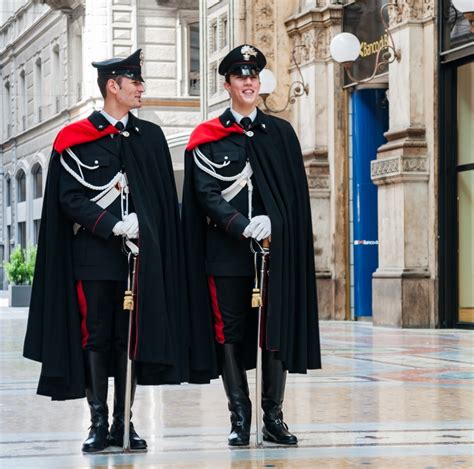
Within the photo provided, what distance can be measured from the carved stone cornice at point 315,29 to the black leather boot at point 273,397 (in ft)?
49.5

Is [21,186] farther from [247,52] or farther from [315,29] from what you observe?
[247,52]

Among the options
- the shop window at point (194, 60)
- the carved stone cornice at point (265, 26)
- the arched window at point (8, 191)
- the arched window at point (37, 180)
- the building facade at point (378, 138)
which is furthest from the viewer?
the arched window at point (8, 191)

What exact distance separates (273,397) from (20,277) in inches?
979

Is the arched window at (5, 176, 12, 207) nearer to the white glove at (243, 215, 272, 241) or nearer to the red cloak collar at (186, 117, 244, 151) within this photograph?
the red cloak collar at (186, 117, 244, 151)

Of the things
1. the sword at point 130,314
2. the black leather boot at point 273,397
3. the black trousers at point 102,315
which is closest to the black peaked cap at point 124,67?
the sword at point 130,314

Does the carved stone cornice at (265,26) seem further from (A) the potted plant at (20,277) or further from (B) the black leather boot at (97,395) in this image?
(B) the black leather boot at (97,395)

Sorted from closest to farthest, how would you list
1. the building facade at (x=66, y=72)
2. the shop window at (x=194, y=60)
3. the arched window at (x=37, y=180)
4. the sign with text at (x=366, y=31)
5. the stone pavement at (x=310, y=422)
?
the stone pavement at (x=310, y=422) < the sign with text at (x=366, y=31) < the building facade at (x=66, y=72) < the shop window at (x=194, y=60) < the arched window at (x=37, y=180)

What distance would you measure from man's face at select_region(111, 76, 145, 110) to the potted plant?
2370 centimetres

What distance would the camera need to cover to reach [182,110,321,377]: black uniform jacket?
697cm

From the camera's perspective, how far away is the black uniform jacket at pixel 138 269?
681cm

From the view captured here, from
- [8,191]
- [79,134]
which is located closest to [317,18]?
[79,134]

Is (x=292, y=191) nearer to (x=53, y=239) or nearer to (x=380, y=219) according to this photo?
(x=53, y=239)

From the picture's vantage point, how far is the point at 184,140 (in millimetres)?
25844

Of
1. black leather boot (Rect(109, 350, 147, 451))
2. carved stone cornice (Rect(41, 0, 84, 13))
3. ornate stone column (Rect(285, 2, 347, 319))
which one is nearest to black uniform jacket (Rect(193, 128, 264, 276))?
→ black leather boot (Rect(109, 350, 147, 451))
